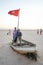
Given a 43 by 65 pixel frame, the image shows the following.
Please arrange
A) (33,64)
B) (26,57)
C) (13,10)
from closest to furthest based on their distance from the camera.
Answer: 1. (33,64)
2. (26,57)
3. (13,10)

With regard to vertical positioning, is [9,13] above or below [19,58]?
above

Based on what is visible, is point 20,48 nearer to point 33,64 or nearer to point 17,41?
point 33,64

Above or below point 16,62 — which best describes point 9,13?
above

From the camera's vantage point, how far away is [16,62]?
13.7m

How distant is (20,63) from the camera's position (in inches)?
526

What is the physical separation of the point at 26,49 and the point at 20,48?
722 millimetres

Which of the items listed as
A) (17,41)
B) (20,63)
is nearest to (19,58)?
(20,63)

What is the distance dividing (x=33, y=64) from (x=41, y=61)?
38.5 inches

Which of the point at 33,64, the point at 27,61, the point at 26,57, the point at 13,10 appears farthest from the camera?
the point at 13,10

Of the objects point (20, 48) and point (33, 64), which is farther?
point (20, 48)

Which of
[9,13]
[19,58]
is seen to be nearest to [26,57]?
[19,58]

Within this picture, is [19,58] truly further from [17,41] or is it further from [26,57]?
[17,41]

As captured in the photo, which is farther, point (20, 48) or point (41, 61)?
point (20, 48)

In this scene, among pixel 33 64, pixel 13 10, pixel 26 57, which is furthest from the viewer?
pixel 13 10
